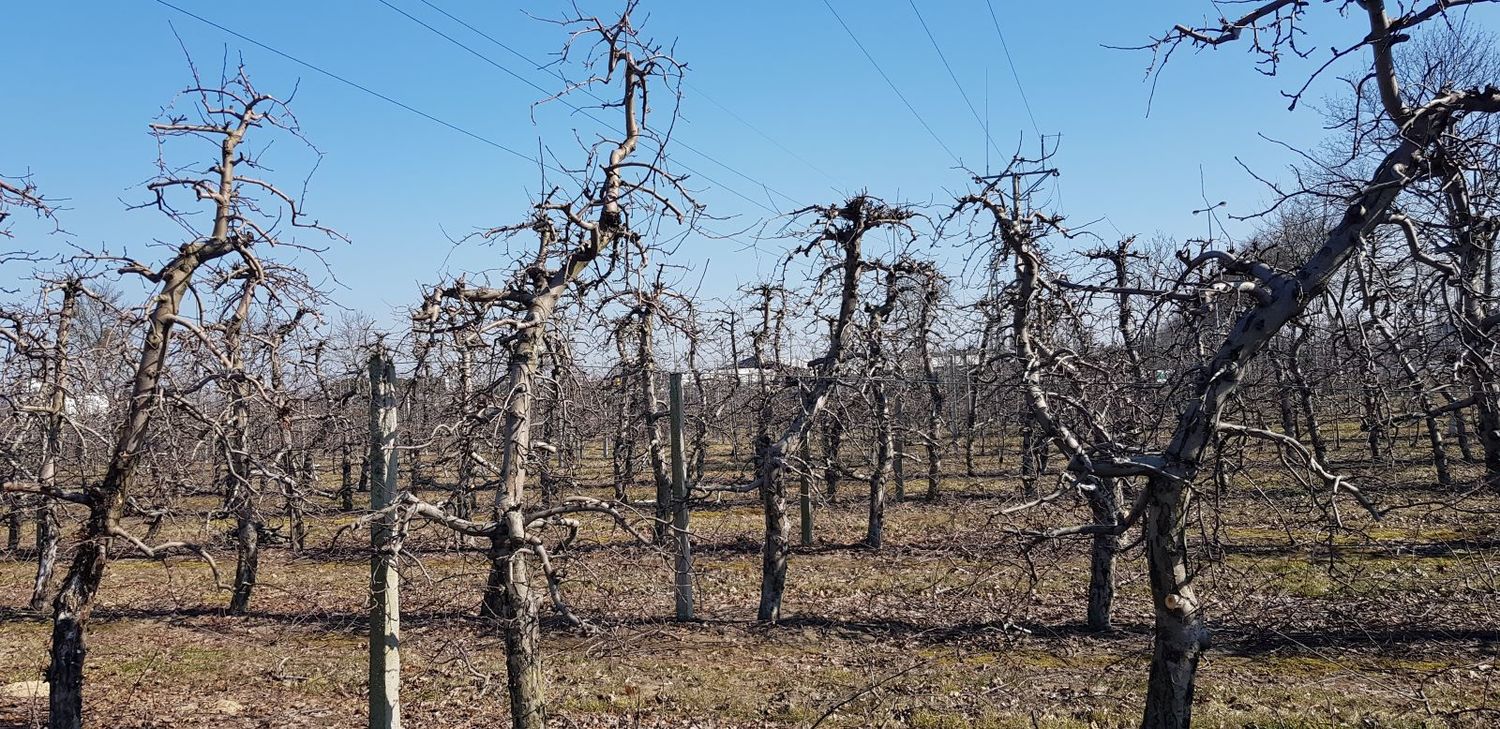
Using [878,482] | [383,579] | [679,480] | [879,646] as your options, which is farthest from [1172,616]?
[878,482]

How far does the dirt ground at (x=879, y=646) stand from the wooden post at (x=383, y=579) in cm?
23

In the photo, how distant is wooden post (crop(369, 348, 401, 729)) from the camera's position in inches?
216

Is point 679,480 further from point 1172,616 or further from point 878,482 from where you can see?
point 1172,616

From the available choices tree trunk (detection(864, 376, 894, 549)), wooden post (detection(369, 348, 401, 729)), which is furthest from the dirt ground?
tree trunk (detection(864, 376, 894, 549))

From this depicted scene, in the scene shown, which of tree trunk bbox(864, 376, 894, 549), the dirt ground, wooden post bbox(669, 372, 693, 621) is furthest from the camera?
tree trunk bbox(864, 376, 894, 549)

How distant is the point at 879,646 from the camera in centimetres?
944

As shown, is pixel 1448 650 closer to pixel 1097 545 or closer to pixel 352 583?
pixel 1097 545

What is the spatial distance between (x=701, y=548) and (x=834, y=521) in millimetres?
3738

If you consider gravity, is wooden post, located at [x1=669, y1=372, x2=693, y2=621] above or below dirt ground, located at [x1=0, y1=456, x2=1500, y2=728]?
above

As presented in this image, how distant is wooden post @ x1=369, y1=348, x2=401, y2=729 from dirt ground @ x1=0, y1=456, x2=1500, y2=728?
0.23 metres

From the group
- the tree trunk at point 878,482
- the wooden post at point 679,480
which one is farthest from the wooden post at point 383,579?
the tree trunk at point 878,482

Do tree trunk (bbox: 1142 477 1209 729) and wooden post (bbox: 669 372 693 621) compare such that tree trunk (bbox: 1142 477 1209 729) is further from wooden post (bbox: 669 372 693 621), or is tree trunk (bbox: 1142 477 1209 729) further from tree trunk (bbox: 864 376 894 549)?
tree trunk (bbox: 864 376 894 549)

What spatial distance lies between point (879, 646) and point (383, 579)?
18.0 ft

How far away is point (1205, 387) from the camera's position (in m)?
4.41
